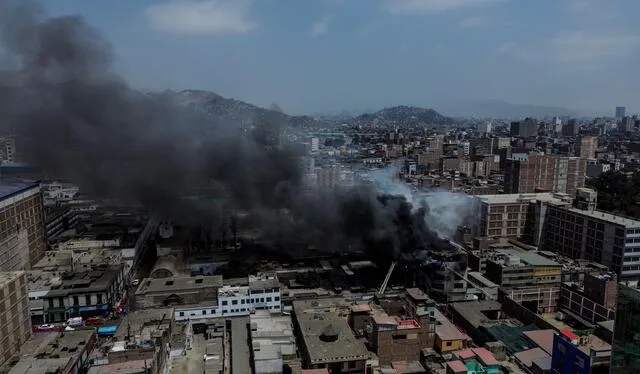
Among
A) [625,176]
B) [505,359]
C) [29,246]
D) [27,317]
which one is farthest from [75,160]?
[625,176]

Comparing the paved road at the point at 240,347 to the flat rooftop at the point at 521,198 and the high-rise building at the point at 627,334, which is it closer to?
the high-rise building at the point at 627,334

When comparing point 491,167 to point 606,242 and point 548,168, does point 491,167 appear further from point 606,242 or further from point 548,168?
point 606,242

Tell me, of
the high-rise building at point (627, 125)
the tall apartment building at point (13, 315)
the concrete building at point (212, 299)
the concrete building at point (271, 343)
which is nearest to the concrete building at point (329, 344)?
the concrete building at point (271, 343)

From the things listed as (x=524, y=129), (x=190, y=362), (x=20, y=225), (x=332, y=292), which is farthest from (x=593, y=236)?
(x=524, y=129)

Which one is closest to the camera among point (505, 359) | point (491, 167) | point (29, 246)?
point (505, 359)

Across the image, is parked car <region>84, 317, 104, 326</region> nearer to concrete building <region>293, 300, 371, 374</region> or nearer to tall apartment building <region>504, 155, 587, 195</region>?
concrete building <region>293, 300, 371, 374</region>
